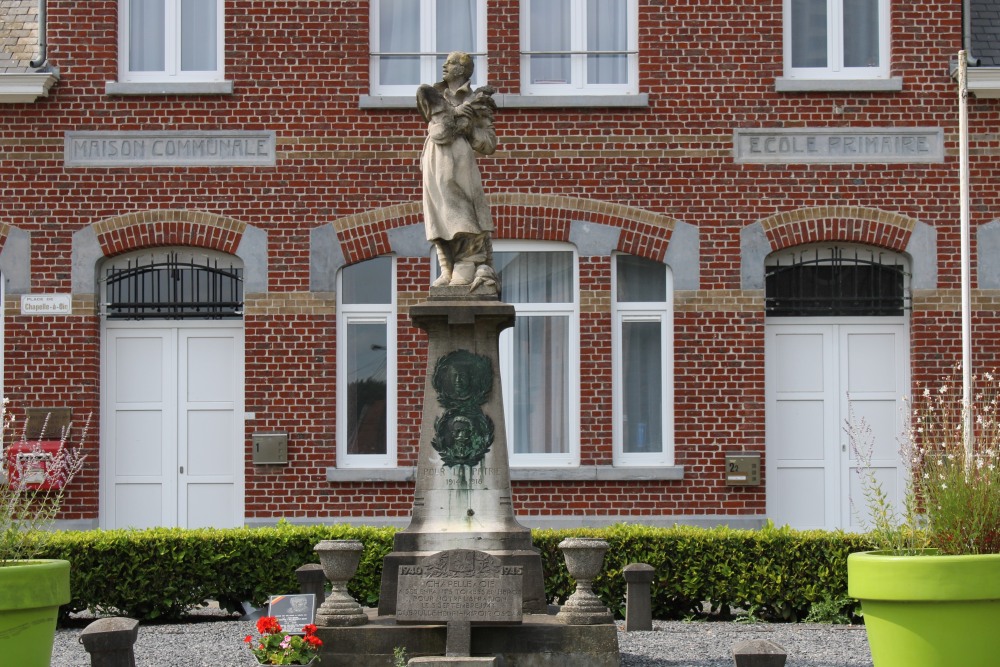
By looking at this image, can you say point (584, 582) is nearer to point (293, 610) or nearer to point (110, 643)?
point (293, 610)

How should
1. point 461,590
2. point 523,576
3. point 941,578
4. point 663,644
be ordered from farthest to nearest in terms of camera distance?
point 663,644, point 523,576, point 461,590, point 941,578

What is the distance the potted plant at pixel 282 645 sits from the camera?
10250mm

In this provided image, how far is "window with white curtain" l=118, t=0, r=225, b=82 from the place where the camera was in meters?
17.7

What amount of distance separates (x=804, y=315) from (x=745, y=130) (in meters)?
2.08

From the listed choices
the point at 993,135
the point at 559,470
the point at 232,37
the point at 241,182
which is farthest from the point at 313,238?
the point at 993,135

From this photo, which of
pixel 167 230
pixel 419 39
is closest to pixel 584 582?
pixel 167 230

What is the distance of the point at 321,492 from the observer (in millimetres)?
17203

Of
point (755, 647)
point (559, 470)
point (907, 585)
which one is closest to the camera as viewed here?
point (907, 585)

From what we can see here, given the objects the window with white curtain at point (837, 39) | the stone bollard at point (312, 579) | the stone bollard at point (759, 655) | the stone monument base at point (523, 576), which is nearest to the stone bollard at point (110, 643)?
the stone monument base at point (523, 576)

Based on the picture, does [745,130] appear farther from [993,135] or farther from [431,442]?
[431,442]

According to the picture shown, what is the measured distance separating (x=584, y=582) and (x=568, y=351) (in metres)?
6.53

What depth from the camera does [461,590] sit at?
1059cm

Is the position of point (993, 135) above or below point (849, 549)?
above

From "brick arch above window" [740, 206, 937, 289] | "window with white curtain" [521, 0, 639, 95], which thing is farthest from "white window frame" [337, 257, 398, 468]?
"brick arch above window" [740, 206, 937, 289]
